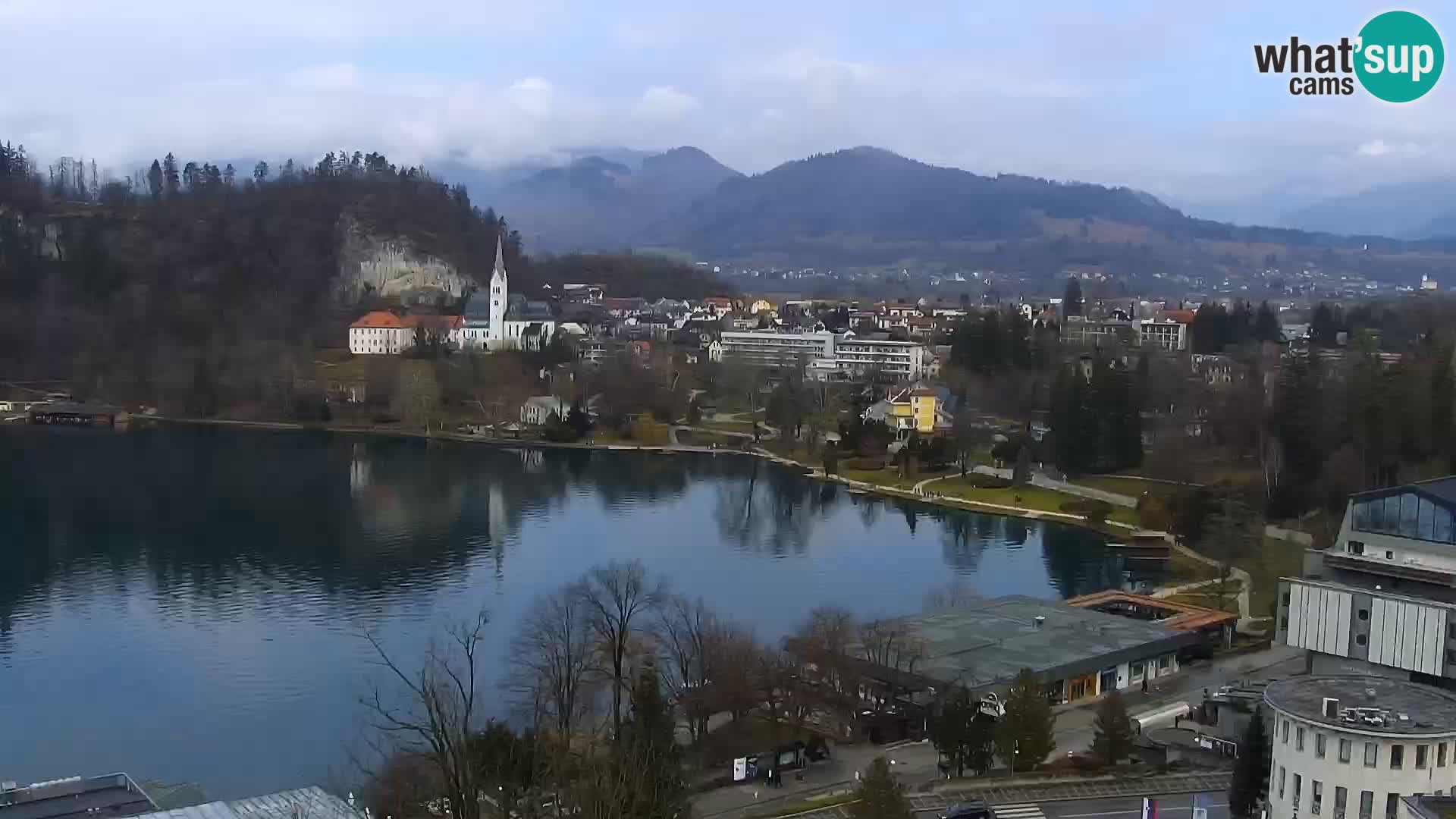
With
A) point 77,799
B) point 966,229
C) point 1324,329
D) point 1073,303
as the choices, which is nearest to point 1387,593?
point 77,799

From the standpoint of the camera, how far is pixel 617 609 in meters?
8.55

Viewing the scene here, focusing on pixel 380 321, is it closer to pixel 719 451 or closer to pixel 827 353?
pixel 827 353

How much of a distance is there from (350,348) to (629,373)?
724 cm

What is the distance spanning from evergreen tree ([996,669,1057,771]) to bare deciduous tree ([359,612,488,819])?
2436 mm

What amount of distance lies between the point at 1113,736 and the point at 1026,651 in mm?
1678

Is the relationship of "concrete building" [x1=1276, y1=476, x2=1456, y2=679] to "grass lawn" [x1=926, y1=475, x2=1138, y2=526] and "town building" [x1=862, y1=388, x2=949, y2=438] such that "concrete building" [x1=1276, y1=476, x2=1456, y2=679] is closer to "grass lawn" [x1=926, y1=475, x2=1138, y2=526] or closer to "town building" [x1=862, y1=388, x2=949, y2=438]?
"grass lawn" [x1=926, y1=475, x2=1138, y2=526]

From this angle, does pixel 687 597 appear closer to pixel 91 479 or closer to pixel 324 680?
pixel 324 680

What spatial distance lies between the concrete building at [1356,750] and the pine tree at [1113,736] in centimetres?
104

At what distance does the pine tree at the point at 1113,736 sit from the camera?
245 inches

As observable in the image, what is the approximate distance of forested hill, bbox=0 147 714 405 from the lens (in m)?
25.9

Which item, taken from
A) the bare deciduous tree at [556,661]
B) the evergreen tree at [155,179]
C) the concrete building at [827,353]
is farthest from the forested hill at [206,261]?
the bare deciduous tree at [556,661]

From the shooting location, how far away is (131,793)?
559cm

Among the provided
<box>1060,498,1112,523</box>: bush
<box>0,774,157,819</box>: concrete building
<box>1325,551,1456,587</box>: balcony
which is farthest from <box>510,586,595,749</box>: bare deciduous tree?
<box>1060,498,1112,523</box>: bush

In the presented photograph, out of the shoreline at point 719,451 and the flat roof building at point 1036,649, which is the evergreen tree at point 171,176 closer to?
the shoreline at point 719,451
